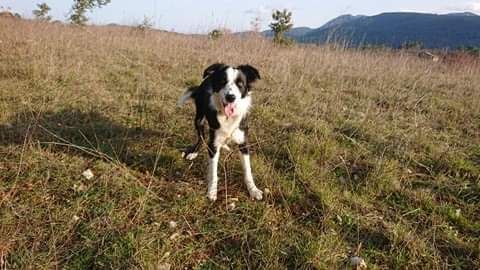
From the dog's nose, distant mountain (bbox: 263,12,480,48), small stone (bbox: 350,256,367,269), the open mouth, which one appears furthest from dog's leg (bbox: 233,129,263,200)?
distant mountain (bbox: 263,12,480,48)

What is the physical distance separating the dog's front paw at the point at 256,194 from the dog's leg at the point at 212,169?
303mm

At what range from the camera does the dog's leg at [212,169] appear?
9.94ft

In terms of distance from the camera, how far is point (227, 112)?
3162mm

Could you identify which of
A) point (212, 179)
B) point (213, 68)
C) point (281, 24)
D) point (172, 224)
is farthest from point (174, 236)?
point (281, 24)

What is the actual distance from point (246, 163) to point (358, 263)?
124cm

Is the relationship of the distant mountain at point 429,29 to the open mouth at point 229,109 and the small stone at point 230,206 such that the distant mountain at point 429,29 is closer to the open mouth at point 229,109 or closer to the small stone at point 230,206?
the open mouth at point 229,109

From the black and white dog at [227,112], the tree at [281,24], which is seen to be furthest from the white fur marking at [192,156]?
the tree at [281,24]

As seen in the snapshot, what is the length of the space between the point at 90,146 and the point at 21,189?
1015 millimetres

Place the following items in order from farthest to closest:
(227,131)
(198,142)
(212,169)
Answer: (198,142)
(227,131)
(212,169)

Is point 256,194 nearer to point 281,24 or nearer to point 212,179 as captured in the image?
point 212,179

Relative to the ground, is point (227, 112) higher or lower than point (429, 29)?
lower

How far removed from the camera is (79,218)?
255 centimetres

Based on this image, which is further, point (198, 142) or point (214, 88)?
point (198, 142)

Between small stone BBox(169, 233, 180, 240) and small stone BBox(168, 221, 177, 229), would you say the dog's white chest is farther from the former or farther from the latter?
small stone BBox(169, 233, 180, 240)
